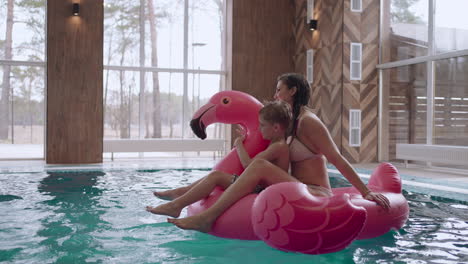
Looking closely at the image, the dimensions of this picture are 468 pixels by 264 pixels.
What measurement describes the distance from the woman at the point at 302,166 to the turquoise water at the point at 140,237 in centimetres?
25

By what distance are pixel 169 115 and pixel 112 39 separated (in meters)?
2.14

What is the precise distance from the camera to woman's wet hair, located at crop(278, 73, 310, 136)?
2.76 meters

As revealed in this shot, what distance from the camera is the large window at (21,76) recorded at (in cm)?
962

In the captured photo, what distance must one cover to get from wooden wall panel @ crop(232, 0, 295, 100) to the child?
7.73 meters

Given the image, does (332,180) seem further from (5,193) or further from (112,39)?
(112,39)

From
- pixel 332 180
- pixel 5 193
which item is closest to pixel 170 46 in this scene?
pixel 332 180

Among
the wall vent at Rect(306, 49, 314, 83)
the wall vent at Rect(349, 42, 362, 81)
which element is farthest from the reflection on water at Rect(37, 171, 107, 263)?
the wall vent at Rect(306, 49, 314, 83)

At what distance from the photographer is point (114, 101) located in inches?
408

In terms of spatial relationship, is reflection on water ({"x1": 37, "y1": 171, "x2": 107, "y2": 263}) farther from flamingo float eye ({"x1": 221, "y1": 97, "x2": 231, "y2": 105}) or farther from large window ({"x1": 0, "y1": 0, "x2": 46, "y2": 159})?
large window ({"x1": 0, "y1": 0, "x2": 46, "y2": 159})

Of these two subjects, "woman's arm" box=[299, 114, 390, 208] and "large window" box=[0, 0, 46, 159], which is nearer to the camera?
"woman's arm" box=[299, 114, 390, 208]

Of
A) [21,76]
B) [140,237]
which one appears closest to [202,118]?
[140,237]

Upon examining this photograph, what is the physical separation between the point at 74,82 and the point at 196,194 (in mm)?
6956

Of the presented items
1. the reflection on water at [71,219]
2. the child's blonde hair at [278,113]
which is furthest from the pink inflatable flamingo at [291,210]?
the reflection on water at [71,219]

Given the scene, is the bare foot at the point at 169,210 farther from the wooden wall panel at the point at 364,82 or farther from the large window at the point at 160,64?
the large window at the point at 160,64
